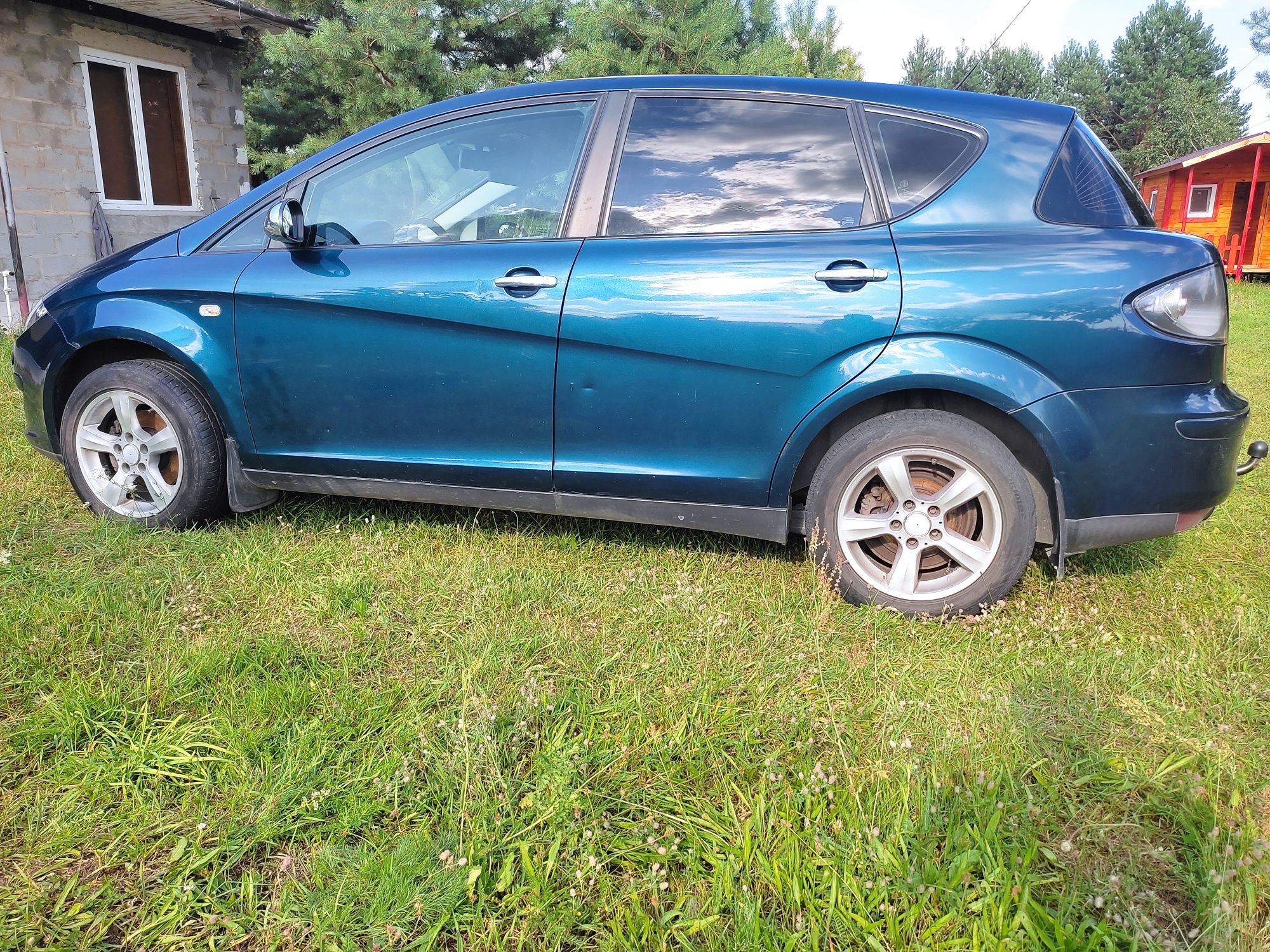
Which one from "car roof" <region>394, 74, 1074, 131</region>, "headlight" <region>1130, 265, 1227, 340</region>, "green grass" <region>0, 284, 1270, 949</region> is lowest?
"green grass" <region>0, 284, 1270, 949</region>

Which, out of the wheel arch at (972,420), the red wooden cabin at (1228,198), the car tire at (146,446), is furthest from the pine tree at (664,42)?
the red wooden cabin at (1228,198)

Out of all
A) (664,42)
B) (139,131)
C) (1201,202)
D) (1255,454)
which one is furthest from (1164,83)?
(1255,454)

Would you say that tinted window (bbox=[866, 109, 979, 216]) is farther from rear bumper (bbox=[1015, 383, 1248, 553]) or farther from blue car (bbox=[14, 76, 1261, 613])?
rear bumper (bbox=[1015, 383, 1248, 553])

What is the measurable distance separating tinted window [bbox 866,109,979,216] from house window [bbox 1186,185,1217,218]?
25.2m

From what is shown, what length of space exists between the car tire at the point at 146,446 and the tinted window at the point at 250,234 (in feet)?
1.70

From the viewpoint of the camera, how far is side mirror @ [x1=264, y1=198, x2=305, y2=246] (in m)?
2.96

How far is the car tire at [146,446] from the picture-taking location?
327 cm

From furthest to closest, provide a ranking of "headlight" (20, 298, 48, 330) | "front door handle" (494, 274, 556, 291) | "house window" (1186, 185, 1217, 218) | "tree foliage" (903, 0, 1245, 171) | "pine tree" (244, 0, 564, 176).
A: "tree foliage" (903, 0, 1245, 171) → "house window" (1186, 185, 1217, 218) → "pine tree" (244, 0, 564, 176) → "headlight" (20, 298, 48, 330) → "front door handle" (494, 274, 556, 291)

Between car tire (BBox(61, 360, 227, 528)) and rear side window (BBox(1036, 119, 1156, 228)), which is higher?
rear side window (BBox(1036, 119, 1156, 228))

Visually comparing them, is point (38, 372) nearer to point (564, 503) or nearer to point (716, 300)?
point (564, 503)

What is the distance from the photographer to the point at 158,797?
193cm

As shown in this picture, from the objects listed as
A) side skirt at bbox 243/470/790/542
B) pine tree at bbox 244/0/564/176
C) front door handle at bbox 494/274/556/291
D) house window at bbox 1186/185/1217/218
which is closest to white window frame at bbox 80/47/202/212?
pine tree at bbox 244/0/564/176

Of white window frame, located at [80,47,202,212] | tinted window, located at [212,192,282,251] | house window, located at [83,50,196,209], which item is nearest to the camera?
tinted window, located at [212,192,282,251]

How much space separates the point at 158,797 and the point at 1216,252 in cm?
320
